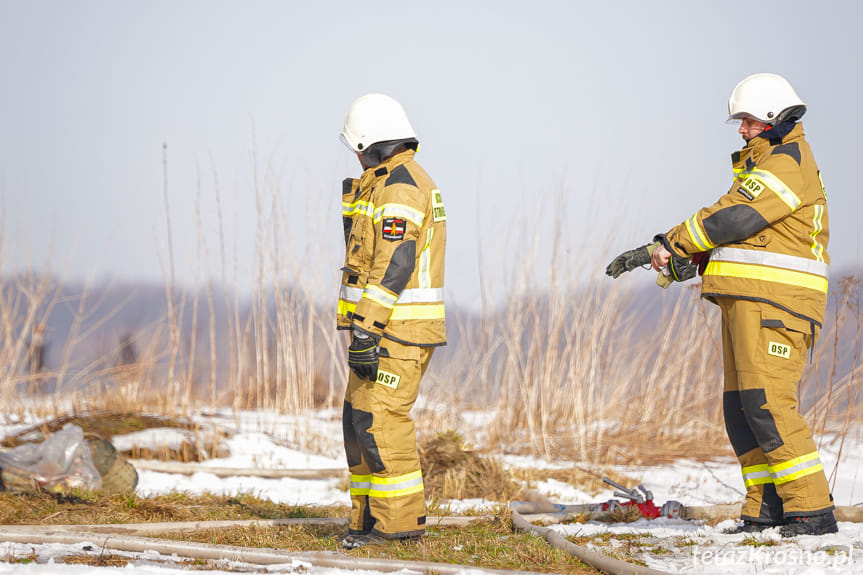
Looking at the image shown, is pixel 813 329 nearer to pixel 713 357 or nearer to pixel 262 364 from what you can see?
pixel 713 357

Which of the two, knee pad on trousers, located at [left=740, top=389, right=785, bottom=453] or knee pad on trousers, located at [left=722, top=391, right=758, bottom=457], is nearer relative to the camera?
knee pad on trousers, located at [left=740, top=389, right=785, bottom=453]

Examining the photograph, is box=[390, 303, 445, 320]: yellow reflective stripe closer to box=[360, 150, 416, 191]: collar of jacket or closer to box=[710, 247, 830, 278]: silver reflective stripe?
box=[360, 150, 416, 191]: collar of jacket

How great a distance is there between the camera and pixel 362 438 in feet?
11.9

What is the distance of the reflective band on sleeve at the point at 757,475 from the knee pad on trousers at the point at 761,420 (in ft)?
0.80

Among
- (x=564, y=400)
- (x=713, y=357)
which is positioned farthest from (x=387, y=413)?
(x=713, y=357)

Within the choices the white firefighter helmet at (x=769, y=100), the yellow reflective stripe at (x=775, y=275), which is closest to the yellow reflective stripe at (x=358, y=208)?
the yellow reflective stripe at (x=775, y=275)

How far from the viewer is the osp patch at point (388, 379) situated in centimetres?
361

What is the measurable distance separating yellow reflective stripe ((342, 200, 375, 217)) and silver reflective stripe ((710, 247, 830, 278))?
172 cm

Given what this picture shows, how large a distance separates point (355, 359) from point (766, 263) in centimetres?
195

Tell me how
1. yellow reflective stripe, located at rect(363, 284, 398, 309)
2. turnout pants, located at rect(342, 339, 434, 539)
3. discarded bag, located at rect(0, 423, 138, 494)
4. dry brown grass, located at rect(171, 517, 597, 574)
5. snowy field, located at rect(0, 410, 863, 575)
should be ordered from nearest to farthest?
snowy field, located at rect(0, 410, 863, 575), dry brown grass, located at rect(171, 517, 597, 574), yellow reflective stripe, located at rect(363, 284, 398, 309), turnout pants, located at rect(342, 339, 434, 539), discarded bag, located at rect(0, 423, 138, 494)

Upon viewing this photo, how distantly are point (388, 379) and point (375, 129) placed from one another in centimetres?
116

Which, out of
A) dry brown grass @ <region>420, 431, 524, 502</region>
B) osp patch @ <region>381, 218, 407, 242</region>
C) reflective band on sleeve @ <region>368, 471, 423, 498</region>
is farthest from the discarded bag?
osp patch @ <region>381, 218, 407, 242</region>

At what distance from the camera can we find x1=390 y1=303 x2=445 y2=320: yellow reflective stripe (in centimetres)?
362

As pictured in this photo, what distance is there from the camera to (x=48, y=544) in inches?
142
